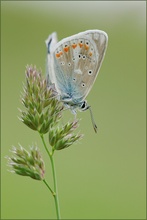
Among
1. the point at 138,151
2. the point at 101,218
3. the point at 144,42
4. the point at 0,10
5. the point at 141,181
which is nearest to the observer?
the point at 101,218

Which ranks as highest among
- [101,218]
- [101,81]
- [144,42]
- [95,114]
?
[144,42]

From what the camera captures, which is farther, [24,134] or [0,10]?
[0,10]

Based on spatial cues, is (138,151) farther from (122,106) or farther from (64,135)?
(64,135)

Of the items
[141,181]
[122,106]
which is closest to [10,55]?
[122,106]

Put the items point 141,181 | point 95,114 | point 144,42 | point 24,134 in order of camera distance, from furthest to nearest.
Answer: point 144,42
point 95,114
point 24,134
point 141,181

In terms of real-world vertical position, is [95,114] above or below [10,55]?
below
